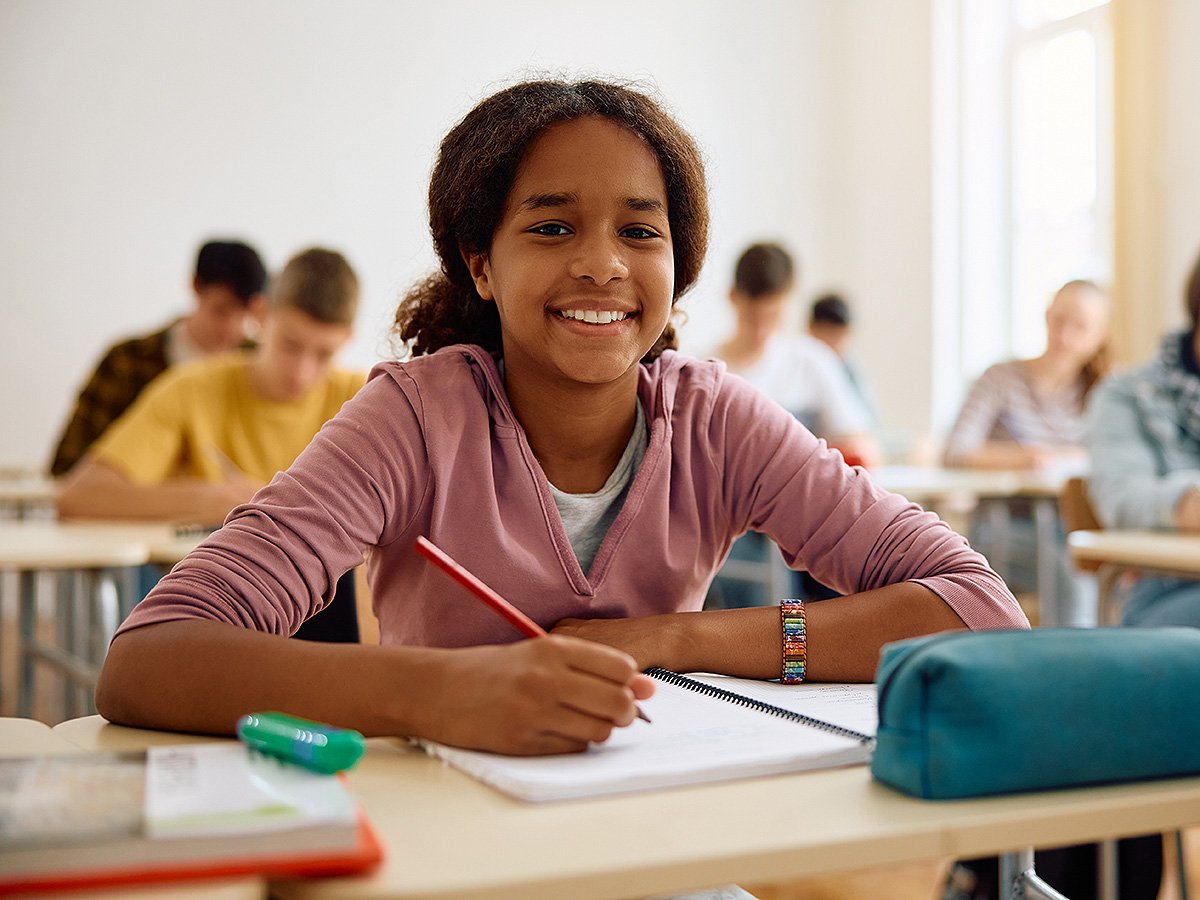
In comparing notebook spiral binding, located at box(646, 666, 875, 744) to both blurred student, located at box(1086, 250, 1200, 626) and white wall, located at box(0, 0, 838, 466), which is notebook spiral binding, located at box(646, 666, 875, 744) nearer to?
blurred student, located at box(1086, 250, 1200, 626)

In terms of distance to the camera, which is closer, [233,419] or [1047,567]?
[233,419]

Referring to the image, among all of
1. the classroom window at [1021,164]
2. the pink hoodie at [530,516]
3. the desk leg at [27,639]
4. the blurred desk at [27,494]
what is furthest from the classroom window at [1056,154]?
the pink hoodie at [530,516]

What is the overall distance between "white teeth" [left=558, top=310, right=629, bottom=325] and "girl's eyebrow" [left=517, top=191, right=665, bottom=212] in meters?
0.11

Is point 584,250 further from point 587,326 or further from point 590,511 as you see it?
point 590,511

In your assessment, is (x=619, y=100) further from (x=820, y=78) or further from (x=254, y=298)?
(x=820, y=78)

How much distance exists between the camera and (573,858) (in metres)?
0.60

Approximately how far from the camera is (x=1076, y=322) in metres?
4.48

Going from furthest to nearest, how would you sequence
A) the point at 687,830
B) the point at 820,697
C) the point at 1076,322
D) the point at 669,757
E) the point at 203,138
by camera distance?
the point at 203,138 → the point at 1076,322 → the point at 820,697 → the point at 669,757 → the point at 687,830

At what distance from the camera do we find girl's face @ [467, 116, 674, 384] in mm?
1216

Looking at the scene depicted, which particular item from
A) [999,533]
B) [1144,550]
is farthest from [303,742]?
[999,533]

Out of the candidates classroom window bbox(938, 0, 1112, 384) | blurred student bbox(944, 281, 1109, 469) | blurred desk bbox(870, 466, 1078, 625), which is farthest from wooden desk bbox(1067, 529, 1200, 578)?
classroom window bbox(938, 0, 1112, 384)

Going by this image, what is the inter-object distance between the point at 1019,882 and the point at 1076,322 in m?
3.77

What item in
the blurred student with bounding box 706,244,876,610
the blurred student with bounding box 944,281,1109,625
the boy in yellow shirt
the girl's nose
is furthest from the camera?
the blurred student with bounding box 944,281,1109,625

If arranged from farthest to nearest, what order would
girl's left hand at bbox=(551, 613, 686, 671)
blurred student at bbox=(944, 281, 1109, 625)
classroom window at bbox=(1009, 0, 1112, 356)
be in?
classroom window at bbox=(1009, 0, 1112, 356)
blurred student at bbox=(944, 281, 1109, 625)
girl's left hand at bbox=(551, 613, 686, 671)
